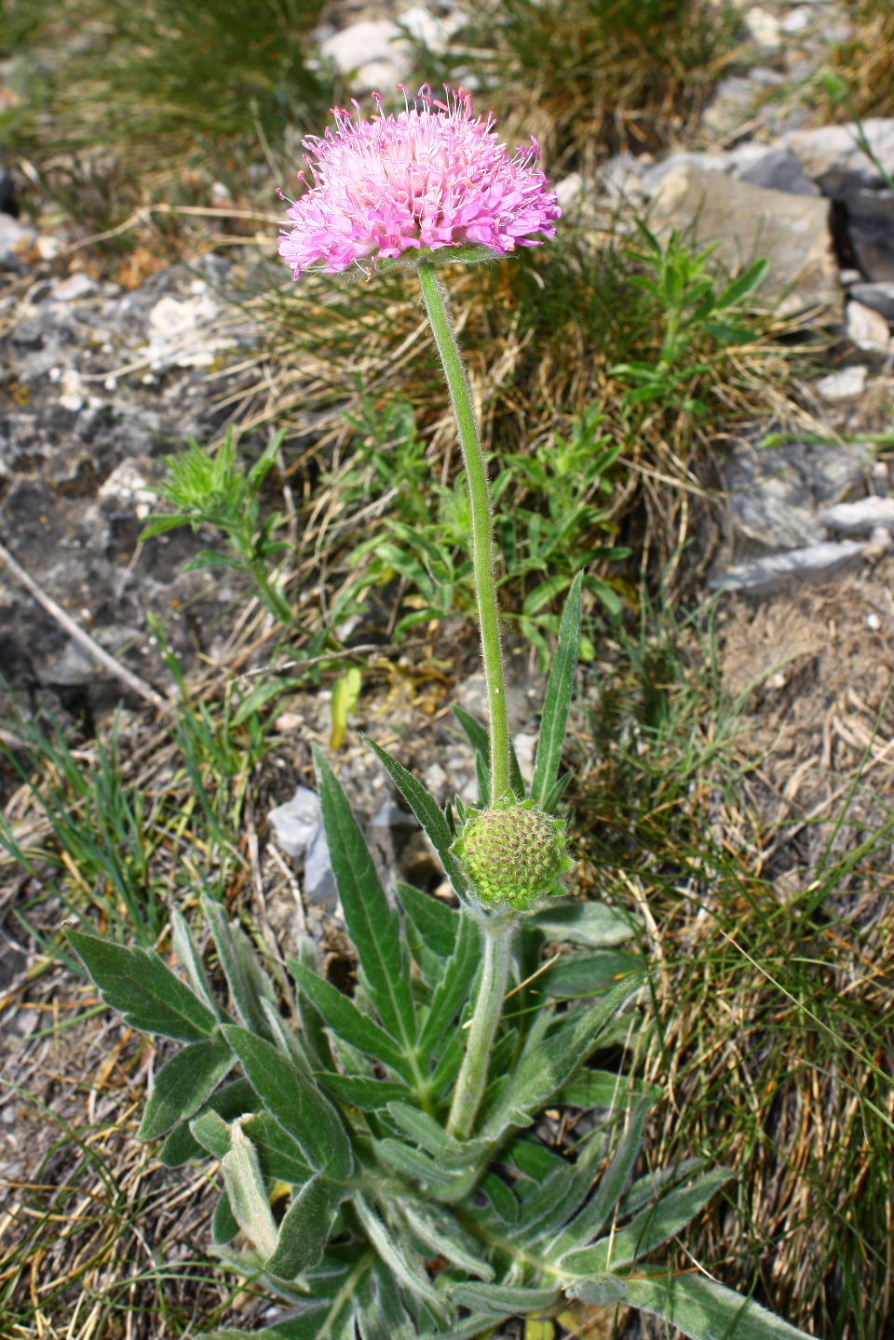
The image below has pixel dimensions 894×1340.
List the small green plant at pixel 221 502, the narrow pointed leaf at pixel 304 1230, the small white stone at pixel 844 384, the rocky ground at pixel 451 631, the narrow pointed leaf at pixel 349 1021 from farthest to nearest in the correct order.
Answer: the small white stone at pixel 844 384
the rocky ground at pixel 451 631
the small green plant at pixel 221 502
the narrow pointed leaf at pixel 349 1021
the narrow pointed leaf at pixel 304 1230

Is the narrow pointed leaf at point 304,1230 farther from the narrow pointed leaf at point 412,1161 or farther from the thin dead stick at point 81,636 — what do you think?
the thin dead stick at point 81,636

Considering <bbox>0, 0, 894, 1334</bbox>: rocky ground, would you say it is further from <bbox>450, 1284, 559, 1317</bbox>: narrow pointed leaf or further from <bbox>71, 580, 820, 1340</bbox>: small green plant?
<bbox>450, 1284, 559, 1317</bbox>: narrow pointed leaf

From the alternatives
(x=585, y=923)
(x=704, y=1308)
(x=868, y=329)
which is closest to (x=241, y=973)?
(x=585, y=923)

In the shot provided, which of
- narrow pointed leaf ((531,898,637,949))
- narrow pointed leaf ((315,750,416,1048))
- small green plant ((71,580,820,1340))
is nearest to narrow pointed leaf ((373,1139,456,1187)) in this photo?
small green plant ((71,580,820,1340))

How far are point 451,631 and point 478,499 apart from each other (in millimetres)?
1667

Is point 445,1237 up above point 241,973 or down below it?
below

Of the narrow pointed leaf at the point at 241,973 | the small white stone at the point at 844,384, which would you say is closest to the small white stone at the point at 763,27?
the small white stone at the point at 844,384

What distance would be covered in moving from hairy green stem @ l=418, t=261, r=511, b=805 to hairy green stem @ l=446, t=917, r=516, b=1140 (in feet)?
0.99

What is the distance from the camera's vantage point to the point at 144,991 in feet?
7.38

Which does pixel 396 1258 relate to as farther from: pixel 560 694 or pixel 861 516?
pixel 861 516

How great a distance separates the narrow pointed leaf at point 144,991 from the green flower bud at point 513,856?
0.90 meters

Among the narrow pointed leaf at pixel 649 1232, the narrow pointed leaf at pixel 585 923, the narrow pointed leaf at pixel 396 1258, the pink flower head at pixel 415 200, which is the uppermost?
the pink flower head at pixel 415 200

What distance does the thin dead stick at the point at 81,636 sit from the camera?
3268 mm

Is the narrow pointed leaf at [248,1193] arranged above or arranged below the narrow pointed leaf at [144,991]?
below
